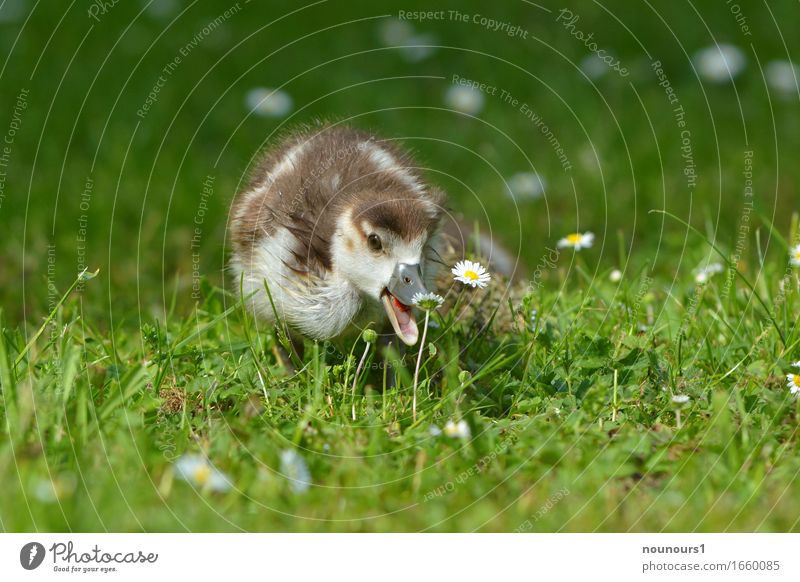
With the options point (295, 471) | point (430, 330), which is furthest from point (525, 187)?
point (295, 471)

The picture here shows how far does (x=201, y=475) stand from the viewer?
2.75 metres

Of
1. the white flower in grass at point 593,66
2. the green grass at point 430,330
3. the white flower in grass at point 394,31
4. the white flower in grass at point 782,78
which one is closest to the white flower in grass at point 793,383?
the green grass at point 430,330

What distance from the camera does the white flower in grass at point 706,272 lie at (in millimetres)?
3969

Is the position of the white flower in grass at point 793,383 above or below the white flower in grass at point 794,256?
below

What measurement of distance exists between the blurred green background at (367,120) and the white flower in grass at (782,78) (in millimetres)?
78

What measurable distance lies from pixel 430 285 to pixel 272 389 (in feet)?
2.07

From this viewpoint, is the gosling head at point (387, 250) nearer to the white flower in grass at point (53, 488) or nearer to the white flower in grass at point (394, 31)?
the white flower in grass at point (53, 488)

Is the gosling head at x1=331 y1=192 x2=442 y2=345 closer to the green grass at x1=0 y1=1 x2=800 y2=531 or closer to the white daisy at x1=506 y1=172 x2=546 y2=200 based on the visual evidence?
the green grass at x1=0 y1=1 x2=800 y2=531

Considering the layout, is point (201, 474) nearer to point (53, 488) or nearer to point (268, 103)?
point (53, 488)

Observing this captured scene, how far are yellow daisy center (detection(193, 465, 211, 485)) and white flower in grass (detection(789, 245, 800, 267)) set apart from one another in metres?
2.17
